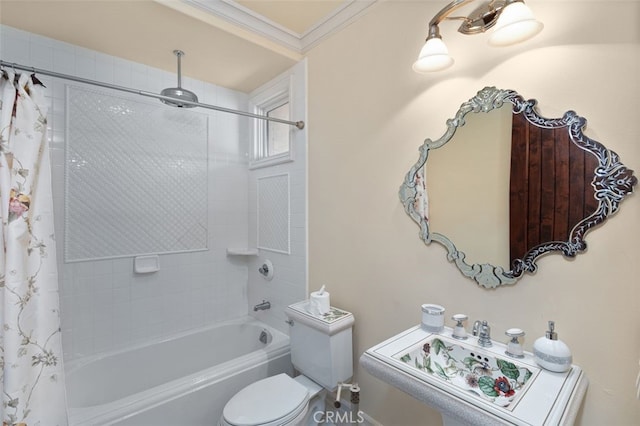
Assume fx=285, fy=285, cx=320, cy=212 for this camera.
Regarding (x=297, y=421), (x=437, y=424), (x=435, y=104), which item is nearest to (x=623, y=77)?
(x=435, y=104)

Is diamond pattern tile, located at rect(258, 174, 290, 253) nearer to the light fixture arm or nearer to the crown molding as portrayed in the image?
the crown molding

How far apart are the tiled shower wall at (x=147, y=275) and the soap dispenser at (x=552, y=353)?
7.43 feet

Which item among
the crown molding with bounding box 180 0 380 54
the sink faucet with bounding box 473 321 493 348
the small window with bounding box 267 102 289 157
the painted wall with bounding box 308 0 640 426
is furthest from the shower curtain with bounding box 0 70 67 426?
the sink faucet with bounding box 473 321 493 348

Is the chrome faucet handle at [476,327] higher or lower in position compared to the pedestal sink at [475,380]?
higher

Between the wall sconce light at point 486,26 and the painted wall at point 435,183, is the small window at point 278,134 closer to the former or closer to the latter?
the painted wall at point 435,183

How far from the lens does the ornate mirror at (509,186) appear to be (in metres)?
0.96

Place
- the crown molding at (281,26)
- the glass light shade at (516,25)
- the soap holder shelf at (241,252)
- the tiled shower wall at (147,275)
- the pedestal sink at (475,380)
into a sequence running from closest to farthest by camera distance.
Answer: the pedestal sink at (475,380) < the glass light shade at (516,25) < the crown molding at (281,26) < the tiled shower wall at (147,275) < the soap holder shelf at (241,252)

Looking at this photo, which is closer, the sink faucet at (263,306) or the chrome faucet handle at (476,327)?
the chrome faucet handle at (476,327)

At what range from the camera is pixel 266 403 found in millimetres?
1393

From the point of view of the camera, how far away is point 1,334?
3.80 ft

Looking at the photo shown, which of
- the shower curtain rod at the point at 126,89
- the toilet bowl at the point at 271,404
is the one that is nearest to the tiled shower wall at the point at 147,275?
the shower curtain rod at the point at 126,89

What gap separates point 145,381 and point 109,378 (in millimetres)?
222

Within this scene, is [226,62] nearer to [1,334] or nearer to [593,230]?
[1,334]

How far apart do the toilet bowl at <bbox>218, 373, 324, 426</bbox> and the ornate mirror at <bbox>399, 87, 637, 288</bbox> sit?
1.04 metres
